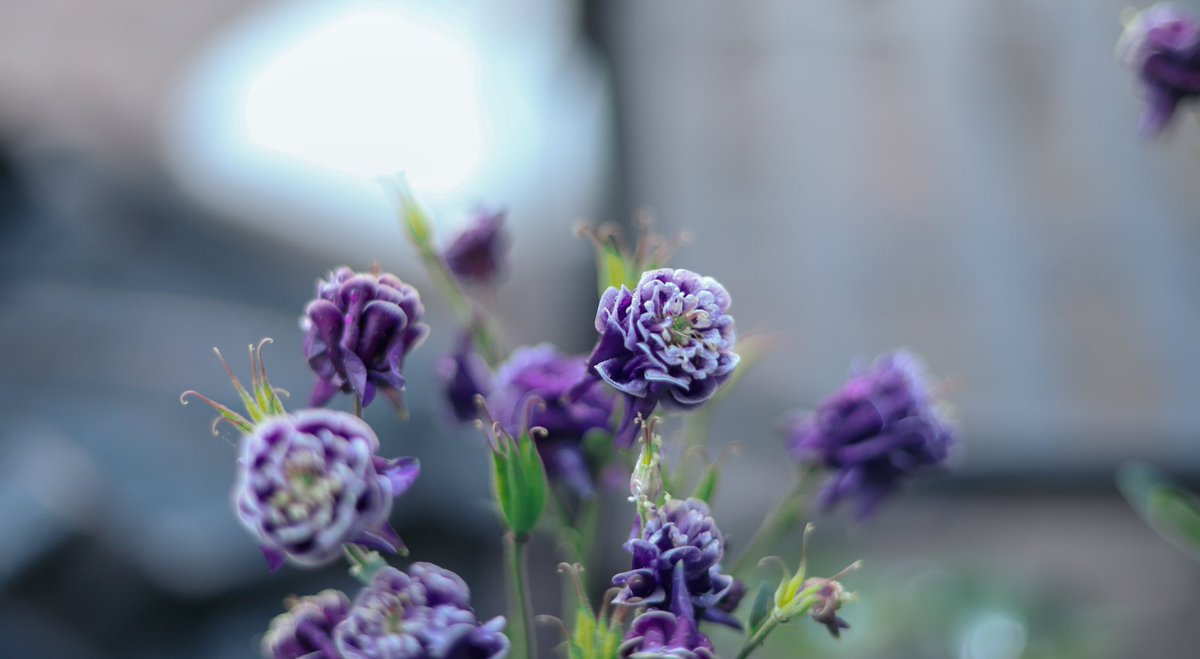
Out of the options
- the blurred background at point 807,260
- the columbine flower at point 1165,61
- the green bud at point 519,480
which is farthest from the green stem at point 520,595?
the blurred background at point 807,260

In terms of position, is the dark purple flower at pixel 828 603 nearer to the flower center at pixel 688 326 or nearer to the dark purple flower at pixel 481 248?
the flower center at pixel 688 326

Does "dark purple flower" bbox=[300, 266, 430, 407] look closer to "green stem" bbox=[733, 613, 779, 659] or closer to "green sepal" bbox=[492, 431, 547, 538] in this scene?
"green sepal" bbox=[492, 431, 547, 538]

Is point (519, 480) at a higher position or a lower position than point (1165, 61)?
lower

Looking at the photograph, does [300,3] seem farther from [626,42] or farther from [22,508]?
[22,508]

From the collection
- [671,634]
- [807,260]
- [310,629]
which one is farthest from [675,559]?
[807,260]

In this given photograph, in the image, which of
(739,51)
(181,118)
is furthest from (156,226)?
(739,51)

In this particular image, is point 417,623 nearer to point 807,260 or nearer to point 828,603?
point 828,603
